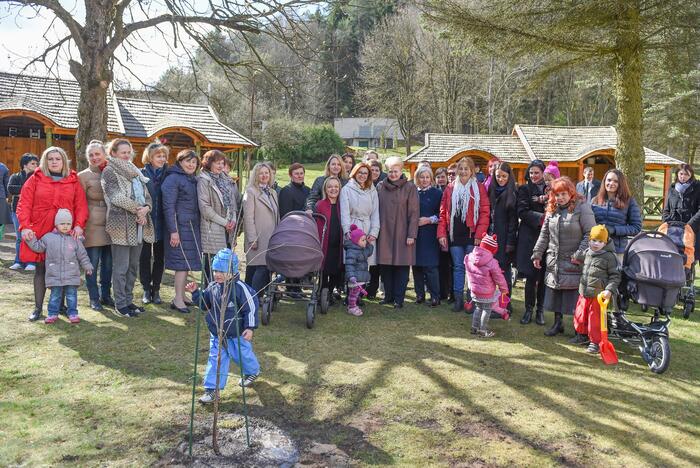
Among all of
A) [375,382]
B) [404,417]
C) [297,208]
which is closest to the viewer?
[404,417]

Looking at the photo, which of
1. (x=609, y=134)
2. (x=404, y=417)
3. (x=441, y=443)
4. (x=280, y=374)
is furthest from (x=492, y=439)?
(x=609, y=134)

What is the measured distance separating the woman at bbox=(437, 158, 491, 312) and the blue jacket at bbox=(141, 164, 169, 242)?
11.0ft

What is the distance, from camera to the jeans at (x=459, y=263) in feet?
22.2

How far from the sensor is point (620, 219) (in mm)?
5926

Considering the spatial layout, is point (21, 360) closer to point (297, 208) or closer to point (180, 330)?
point (180, 330)

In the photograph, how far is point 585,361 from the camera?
5059mm

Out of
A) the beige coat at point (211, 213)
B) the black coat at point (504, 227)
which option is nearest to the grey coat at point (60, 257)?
the beige coat at point (211, 213)

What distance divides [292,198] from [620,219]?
381 cm

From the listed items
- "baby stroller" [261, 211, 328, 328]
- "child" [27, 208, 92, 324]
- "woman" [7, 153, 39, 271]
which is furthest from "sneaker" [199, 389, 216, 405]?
"woman" [7, 153, 39, 271]

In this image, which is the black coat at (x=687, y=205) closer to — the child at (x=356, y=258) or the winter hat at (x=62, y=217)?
the child at (x=356, y=258)

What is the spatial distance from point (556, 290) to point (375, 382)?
2.43 m

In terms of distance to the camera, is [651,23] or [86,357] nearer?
[86,357]

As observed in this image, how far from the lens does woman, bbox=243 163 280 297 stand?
6.31 meters

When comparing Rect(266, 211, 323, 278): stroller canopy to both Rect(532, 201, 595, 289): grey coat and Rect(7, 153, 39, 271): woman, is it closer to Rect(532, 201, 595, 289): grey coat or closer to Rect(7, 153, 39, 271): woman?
Rect(532, 201, 595, 289): grey coat
